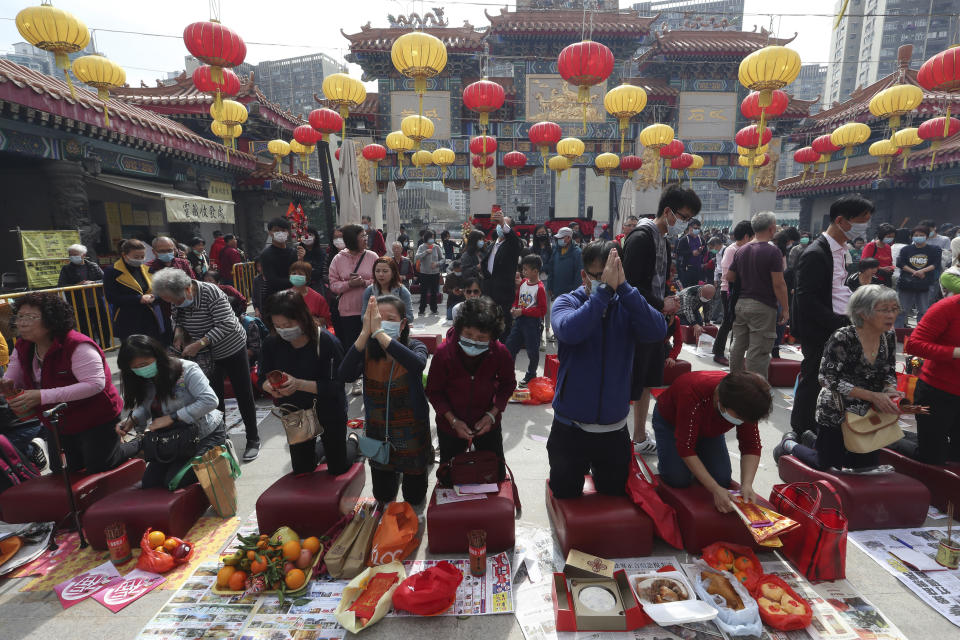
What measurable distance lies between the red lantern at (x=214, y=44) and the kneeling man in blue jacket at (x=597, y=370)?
5.60 m

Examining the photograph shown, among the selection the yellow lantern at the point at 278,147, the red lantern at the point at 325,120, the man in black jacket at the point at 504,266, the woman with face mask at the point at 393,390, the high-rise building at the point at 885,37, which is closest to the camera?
the woman with face mask at the point at 393,390

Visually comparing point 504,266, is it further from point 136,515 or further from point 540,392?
point 136,515

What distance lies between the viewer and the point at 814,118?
1950 centimetres

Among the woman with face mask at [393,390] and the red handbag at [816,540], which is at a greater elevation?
the woman with face mask at [393,390]

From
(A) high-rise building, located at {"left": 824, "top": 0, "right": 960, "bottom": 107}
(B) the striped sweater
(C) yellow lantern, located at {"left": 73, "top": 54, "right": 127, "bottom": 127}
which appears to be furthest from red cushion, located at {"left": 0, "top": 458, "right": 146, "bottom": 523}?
(A) high-rise building, located at {"left": 824, "top": 0, "right": 960, "bottom": 107}

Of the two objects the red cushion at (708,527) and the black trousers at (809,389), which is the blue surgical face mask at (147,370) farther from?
the black trousers at (809,389)

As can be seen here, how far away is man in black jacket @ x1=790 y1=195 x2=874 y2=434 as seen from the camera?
3516 mm

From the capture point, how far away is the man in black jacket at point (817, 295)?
A: 11.5 ft

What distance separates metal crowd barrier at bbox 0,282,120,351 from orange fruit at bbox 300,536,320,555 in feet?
18.2

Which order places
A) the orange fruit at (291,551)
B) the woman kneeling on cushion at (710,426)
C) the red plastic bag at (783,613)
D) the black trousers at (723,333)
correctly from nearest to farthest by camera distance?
1. the red plastic bag at (783,613)
2. the woman kneeling on cushion at (710,426)
3. the orange fruit at (291,551)
4. the black trousers at (723,333)

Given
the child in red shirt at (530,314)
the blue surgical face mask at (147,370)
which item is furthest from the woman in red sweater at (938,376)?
the blue surgical face mask at (147,370)

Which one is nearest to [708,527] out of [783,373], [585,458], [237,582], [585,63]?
[585,458]

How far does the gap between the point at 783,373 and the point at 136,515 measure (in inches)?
251

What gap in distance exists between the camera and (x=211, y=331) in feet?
12.3
